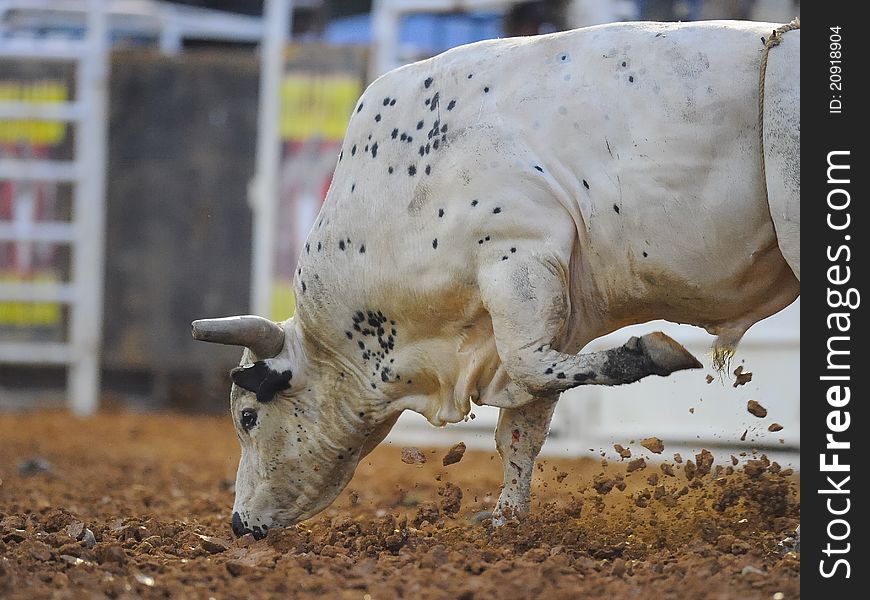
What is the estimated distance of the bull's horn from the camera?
4.39 metres

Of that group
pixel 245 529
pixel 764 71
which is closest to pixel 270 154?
pixel 245 529

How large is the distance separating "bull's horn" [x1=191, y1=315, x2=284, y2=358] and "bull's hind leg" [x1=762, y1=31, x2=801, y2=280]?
1765 millimetres

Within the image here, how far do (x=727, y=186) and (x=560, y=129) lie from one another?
1.76 ft

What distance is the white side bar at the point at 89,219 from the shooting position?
11.2 metres

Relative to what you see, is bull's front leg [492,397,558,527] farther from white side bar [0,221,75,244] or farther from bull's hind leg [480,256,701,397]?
white side bar [0,221,75,244]

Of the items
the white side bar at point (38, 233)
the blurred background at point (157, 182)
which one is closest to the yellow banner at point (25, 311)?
the blurred background at point (157, 182)

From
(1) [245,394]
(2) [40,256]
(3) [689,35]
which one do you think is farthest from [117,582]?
(2) [40,256]

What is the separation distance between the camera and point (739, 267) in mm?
4016

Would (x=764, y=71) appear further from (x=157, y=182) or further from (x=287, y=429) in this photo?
(x=157, y=182)

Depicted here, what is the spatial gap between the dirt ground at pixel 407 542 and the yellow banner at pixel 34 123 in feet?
15.5

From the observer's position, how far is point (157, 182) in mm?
11891

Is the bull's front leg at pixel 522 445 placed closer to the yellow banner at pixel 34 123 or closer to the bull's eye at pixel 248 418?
the bull's eye at pixel 248 418
